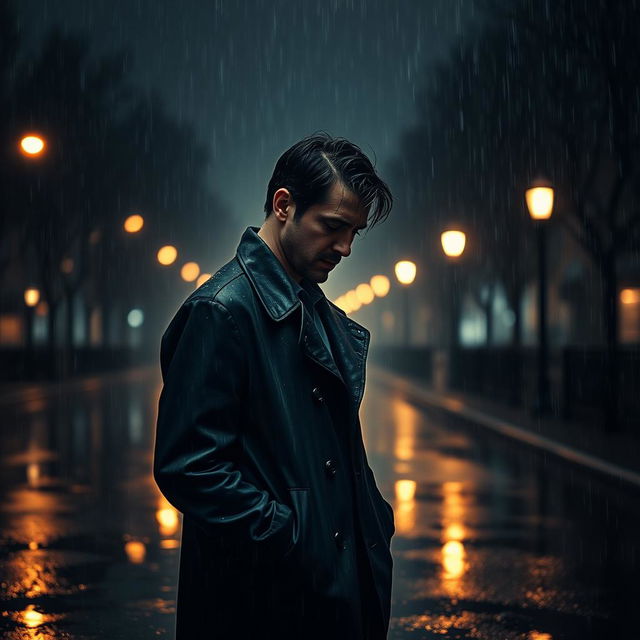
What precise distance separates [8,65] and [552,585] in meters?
25.1

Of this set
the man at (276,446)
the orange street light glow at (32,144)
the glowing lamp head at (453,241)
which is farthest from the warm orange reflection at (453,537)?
the orange street light glow at (32,144)

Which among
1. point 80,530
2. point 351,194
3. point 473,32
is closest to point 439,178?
point 473,32

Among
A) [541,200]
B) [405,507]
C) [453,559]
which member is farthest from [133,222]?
[453,559]

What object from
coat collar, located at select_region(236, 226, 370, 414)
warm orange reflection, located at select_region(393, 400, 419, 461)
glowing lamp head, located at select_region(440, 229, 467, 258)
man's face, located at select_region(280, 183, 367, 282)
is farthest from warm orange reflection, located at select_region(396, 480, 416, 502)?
glowing lamp head, located at select_region(440, 229, 467, 258)

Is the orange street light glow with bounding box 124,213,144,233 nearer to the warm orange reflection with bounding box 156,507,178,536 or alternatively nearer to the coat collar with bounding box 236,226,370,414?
the warm orange reflection with bounding box 156,507,178,536

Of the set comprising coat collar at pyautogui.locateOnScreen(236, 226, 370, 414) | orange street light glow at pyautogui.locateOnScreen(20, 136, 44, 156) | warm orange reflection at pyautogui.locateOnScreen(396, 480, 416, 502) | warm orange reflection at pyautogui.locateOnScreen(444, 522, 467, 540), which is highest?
orange street light glow at pyautogui.locateOnScreen(20, 136, 44, 156)

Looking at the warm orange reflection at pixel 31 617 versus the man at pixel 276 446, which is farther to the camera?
the warm orange reflection at pixel 31 617

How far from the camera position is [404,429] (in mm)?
19094

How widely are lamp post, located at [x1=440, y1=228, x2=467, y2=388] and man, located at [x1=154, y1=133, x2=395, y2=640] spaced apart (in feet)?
70.5

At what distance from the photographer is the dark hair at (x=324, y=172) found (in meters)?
2.60

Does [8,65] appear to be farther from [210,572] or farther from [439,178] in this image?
[210,572]

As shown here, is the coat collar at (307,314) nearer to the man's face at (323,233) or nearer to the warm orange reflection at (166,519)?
the man's face at (323,233)

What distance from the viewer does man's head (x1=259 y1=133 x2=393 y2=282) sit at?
260 cm

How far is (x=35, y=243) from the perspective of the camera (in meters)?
36.2
